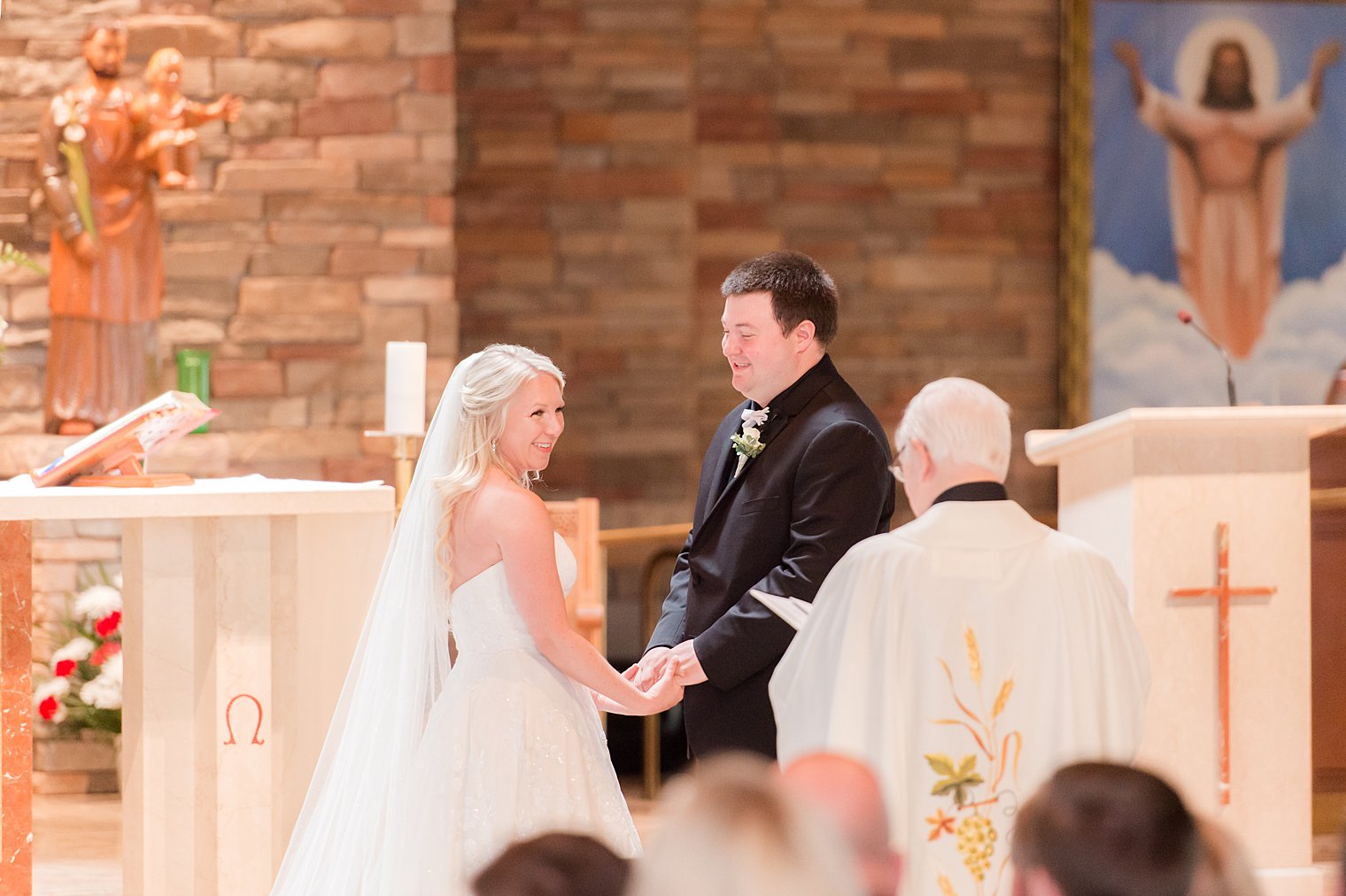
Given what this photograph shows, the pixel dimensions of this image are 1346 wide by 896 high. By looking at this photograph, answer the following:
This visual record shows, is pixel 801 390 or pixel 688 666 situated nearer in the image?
pixel 688 666

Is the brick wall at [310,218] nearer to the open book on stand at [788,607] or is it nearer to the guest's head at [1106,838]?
the open book on stand at [788,607]

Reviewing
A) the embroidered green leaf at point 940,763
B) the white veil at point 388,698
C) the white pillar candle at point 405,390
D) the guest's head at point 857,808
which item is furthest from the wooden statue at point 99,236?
the guest's head at point 857,808

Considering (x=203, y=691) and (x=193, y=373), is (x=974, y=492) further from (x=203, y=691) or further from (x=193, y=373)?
(x=193, y=373)

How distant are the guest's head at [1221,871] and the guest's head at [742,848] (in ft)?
1.48

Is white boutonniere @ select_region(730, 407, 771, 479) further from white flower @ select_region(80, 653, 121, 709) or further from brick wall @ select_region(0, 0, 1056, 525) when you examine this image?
brick wall @ select_region(0, 0, 1056, 525)

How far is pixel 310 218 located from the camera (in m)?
6.71

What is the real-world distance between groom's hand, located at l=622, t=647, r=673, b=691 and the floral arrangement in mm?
3281

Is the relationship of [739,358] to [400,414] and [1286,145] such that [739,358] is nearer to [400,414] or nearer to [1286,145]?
[400,414]

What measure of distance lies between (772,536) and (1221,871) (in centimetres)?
197

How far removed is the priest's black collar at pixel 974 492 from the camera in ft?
8.72

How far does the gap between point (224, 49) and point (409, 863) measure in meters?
4.40

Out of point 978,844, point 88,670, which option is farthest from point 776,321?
Answer: point 88,670

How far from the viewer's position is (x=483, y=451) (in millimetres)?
3488

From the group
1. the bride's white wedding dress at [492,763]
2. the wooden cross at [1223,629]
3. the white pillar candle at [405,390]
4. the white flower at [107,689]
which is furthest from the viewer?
the white flower at [107,689]
